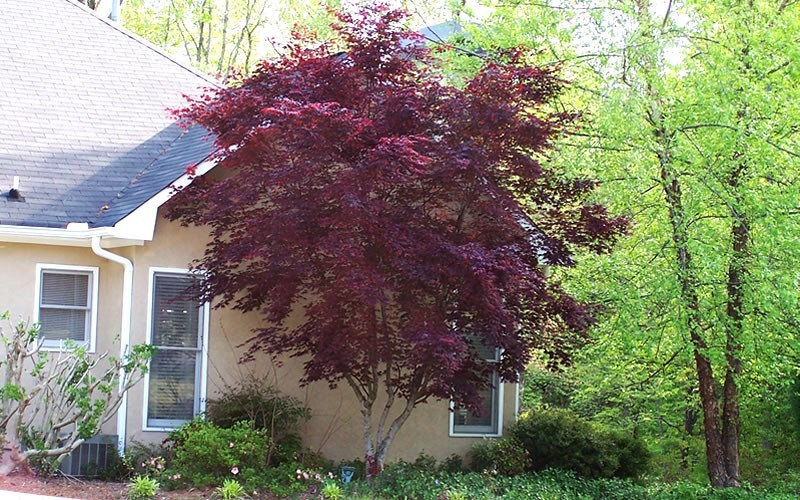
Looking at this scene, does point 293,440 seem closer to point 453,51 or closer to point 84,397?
point 84,397

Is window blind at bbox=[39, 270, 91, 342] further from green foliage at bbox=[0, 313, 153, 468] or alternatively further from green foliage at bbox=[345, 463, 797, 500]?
green foliage at bbox=[345, 463, 797, 500]

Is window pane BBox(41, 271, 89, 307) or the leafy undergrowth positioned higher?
window pane BBox(41, 271, 89, 307)

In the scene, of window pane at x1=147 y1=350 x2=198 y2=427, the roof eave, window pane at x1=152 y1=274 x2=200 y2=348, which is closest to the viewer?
the roof eave

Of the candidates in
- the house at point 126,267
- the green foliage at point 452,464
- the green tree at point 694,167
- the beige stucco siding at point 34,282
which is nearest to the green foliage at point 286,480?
the house at point 126,267

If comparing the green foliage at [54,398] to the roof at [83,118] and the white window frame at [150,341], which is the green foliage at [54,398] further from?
the roof at [83,118]

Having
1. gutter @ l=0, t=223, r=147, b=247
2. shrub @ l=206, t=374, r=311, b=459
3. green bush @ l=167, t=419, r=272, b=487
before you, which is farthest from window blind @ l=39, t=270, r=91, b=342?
green bush @ l=167, t=419, r=272, b=487

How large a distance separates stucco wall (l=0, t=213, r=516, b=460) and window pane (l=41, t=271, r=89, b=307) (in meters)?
0.19

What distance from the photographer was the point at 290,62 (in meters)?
11.2

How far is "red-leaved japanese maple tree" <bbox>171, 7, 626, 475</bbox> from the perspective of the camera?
1016 cm

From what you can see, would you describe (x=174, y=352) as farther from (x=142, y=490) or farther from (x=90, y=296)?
(x=142, y=490)

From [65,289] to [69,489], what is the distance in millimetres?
3211

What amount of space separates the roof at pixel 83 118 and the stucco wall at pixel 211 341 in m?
0.56

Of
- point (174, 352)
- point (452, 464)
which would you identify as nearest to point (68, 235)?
point (174, 352)

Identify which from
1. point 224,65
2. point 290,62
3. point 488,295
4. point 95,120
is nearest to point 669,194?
point 488,295
